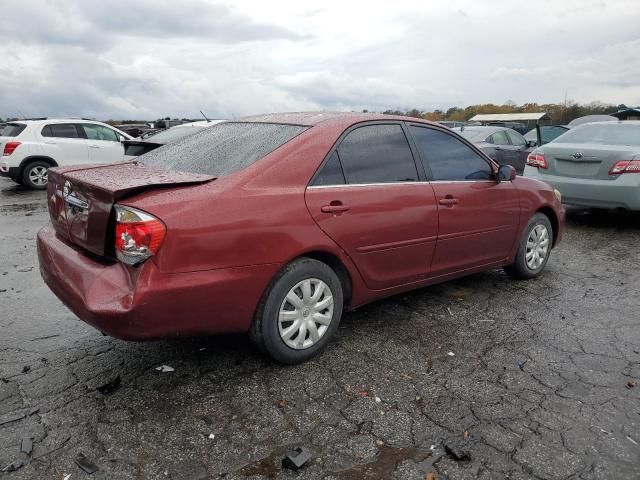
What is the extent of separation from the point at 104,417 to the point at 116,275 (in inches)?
28.7

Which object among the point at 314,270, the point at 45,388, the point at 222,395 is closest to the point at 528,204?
the point at 314,270

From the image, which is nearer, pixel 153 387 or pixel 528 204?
pixel 153 387

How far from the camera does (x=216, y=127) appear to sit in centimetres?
416

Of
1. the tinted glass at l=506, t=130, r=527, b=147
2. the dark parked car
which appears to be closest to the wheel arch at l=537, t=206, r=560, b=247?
the dark parked car

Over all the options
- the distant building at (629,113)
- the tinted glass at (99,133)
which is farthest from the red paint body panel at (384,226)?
the distant building at (629,113)

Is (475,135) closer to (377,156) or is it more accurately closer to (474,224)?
(474,224)

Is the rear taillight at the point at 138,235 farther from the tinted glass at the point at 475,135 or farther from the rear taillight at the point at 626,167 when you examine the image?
the tinted glass at the point at 475,135

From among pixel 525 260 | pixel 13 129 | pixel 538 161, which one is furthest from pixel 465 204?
pixel 13 129

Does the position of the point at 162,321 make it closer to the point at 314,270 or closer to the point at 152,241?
the point at 152,241

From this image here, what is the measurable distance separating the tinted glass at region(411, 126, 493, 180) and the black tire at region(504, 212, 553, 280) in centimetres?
79

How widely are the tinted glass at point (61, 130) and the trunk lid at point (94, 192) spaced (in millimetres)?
9514

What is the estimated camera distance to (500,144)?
1188cm

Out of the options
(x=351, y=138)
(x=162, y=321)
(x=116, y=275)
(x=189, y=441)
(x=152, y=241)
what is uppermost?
(x=351, y=138)

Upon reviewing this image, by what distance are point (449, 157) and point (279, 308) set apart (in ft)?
6.54
